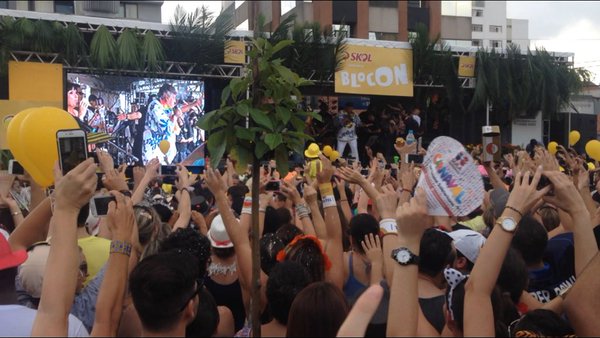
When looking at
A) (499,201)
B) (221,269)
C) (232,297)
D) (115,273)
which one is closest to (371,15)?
(499,201)

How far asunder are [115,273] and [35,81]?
587 inches

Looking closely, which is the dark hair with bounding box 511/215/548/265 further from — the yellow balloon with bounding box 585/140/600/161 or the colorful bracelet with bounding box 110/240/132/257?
the yellow balloon with bounding box 585/140/600/161

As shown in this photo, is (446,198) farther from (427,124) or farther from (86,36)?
(427,124)

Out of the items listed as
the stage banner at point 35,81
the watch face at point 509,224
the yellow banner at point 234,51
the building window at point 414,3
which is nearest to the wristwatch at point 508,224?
the watch face at point 509,224

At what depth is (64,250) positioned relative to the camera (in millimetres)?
2596

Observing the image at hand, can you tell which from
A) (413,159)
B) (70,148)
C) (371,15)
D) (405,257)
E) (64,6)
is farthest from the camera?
(64,6)

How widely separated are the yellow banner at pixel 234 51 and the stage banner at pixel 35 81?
4.28 metres

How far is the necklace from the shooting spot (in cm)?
409

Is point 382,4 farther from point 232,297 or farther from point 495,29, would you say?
point 495,29

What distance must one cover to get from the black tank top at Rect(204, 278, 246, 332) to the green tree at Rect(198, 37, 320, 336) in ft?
2.64

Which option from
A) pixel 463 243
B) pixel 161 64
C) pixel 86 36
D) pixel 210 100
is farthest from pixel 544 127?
pixel 463 243

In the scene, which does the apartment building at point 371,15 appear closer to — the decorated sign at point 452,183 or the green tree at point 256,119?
the green tree at point 256,119

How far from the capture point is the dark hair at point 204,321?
9.80ft

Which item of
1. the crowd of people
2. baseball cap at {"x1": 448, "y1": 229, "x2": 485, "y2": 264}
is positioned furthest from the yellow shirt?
baseball cap at {"x1": 448, "y1": 229, "x2": 485, "y2": 264}
